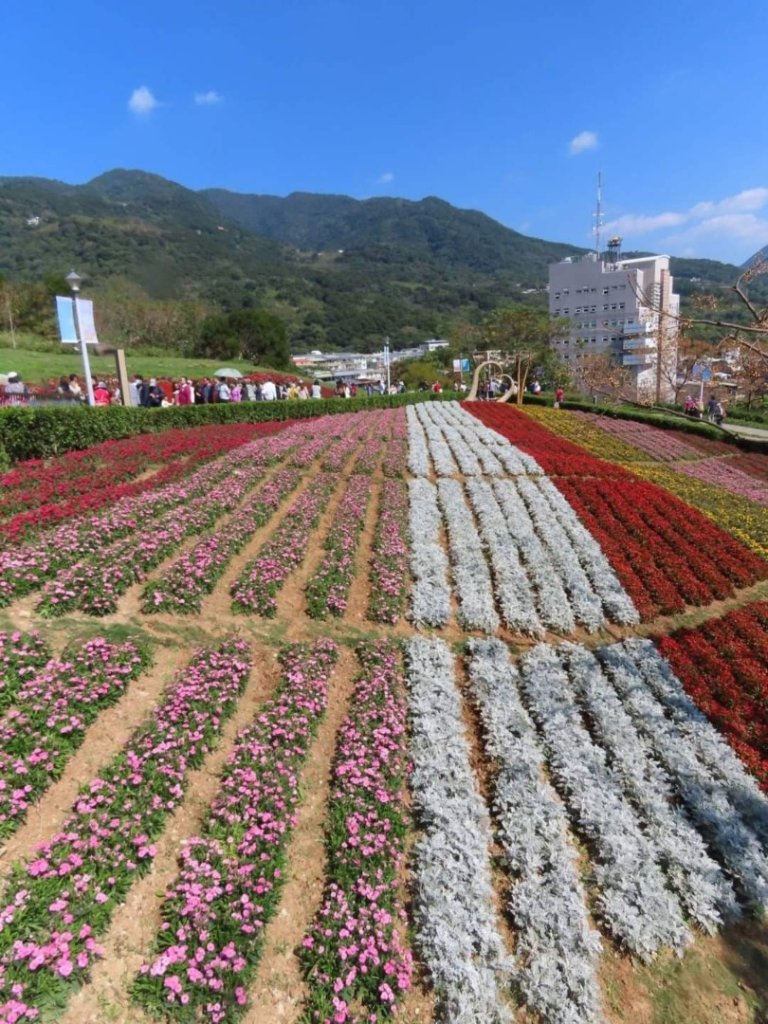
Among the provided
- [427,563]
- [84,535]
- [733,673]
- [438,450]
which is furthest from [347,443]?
[733,673]

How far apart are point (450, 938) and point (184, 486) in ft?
30.5

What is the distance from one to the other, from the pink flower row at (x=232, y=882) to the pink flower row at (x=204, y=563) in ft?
7.40

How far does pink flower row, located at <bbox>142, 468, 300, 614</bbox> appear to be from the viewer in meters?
7.27

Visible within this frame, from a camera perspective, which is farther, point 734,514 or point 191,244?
point 191,244

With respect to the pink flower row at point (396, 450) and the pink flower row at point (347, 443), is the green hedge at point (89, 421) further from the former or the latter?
the pink flower row at point (396, 450)

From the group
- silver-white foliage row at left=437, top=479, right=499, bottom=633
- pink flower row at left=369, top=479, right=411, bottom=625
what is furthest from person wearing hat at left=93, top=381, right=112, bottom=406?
silver-white foliage row at left=437, top=479, right=499, bottom=633

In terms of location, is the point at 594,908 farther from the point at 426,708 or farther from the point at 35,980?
the point at 35,980

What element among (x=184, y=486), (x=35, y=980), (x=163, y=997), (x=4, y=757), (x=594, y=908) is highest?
(x=184, y=486)

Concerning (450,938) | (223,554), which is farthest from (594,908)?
(223,554)

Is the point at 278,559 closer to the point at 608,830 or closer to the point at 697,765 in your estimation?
the point at 608,830

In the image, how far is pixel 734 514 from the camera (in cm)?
1398

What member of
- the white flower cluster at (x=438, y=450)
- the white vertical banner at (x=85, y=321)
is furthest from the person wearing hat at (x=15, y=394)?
the white flower cluster at (x=438, y=450)

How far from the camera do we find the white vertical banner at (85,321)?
16.9m

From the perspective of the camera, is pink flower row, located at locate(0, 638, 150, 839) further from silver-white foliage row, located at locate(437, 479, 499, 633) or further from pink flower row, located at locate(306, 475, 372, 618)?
silver-white foliage row, located at locate(437, 479, 499, 633)
